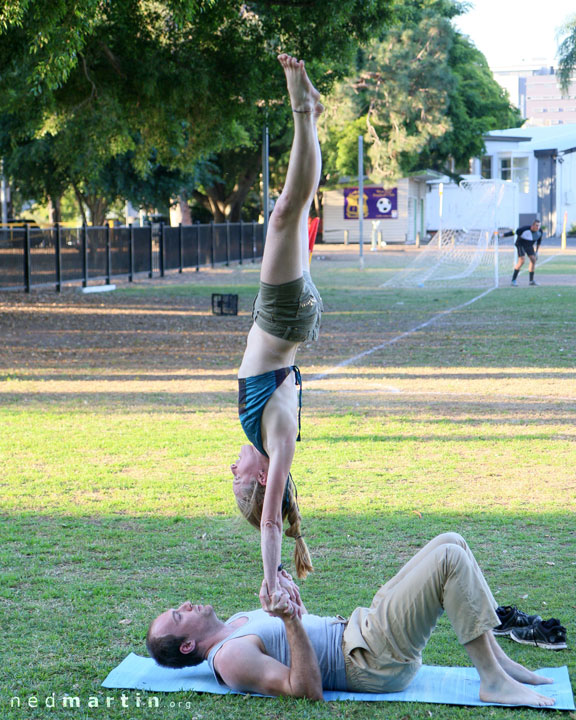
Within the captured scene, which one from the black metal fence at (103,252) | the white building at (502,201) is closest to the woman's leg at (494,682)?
the black metal fence at (103,252)

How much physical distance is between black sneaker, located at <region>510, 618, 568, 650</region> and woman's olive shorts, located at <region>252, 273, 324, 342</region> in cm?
189

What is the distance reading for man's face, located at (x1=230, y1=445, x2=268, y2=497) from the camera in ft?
12.9

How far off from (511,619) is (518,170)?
212 ft

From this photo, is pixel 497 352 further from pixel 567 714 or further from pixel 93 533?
pixel 567 714

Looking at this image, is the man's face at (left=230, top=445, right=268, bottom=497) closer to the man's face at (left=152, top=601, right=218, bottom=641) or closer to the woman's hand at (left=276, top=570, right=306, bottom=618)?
the woman's hand at (left=276, top=570, right=306, bottom=618)

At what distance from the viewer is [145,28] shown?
56.0 feet

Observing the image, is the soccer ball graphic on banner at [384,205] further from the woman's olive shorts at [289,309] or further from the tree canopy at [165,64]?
the woman's olive shorts at [289,309]

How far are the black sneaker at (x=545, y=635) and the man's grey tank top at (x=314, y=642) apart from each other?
99cm

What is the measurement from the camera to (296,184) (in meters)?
3.38

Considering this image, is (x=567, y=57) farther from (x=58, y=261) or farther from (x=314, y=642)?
(x=314, y=642)

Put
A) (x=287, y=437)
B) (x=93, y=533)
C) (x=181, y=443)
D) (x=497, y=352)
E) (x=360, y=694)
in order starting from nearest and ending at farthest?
(x=287, y=437) < (x=360, y=694) < (x=93, y=533) < (x=181, y=443) < (x=497, y=352)

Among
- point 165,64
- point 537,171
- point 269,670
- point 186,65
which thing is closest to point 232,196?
point 537,171

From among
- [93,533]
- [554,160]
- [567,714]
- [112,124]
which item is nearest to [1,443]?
[93,533]

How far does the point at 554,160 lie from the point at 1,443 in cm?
6166
